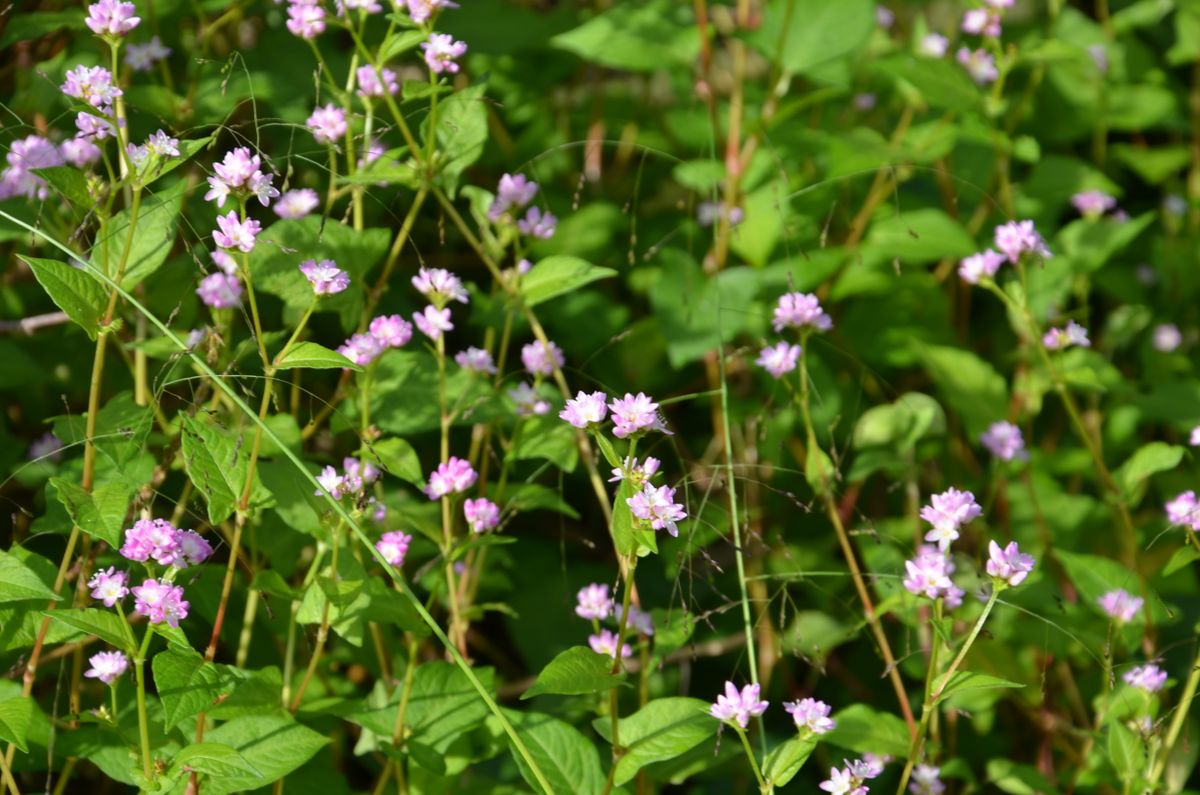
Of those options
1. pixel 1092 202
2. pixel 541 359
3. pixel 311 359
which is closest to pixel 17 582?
pixel 311 359

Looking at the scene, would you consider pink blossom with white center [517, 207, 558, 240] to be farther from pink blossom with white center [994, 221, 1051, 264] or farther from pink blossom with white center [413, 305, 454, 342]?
pink blossom with white center [994, 221, 1051, 264]

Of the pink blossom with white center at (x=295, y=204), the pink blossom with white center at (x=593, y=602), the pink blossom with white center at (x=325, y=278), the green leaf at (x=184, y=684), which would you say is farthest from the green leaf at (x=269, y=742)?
the pink blossom with white center at (x=295, y=204)

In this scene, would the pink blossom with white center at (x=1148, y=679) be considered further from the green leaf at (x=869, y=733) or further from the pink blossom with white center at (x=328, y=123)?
the pink blossom with white center at (x=328, y=123)

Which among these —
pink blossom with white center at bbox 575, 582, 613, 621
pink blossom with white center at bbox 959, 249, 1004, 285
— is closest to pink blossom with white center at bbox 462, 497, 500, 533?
pink blossom with white center at bbox 575, 582, 613, 621

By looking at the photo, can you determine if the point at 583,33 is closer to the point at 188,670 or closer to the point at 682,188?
the point at 682,188

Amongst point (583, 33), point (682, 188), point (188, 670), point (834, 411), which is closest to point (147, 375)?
point (188, 670)

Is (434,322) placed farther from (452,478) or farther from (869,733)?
(869,733)

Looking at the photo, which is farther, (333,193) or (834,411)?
(834,411)
